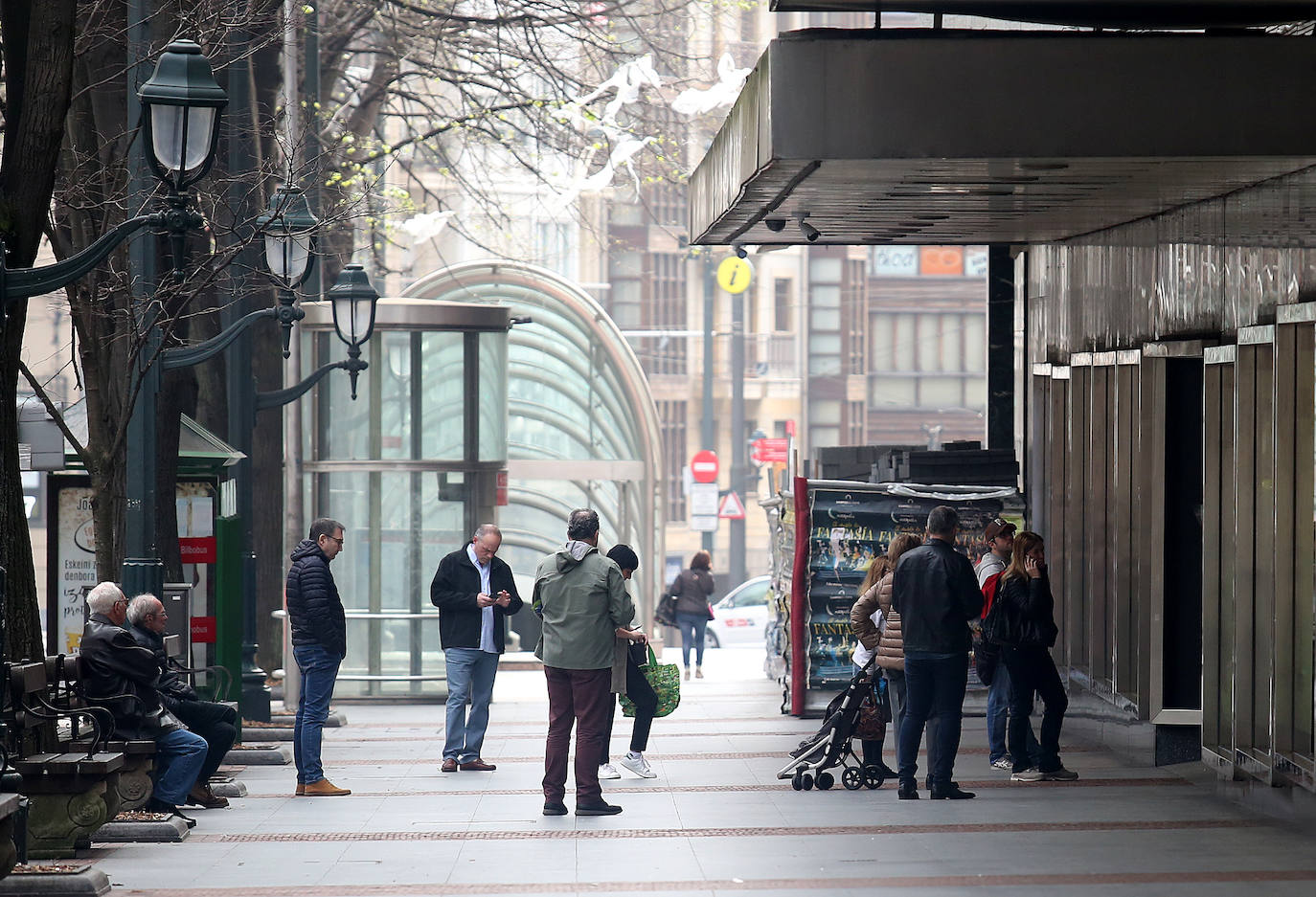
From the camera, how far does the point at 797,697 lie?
51.2 feet

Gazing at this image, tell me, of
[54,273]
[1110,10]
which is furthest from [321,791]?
[1110,10]

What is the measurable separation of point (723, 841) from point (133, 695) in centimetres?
304

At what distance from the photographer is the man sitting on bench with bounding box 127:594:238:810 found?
34.0 feet

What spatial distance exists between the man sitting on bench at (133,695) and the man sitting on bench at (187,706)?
0.15m

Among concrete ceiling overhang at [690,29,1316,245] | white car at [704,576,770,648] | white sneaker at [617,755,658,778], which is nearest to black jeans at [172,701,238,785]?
white sneaker at [617,755,658,778]

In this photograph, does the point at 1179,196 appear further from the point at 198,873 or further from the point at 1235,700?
the point at 198,873

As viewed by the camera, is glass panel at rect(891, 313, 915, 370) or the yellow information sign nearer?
the yellow information sign

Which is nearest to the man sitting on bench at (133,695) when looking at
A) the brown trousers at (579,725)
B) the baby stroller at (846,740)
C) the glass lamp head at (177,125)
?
the brown trousers at (579,725)

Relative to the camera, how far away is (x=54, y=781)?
888 cm

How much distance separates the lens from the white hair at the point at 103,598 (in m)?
9.82

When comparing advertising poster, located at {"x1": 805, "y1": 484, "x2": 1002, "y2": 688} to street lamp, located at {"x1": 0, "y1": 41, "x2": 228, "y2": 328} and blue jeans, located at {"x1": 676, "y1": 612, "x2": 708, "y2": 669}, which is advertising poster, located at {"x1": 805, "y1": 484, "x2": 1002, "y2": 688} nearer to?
street lamp, located at {"x1": 0, "y1": 41, "x2": 228, "y2": 328}

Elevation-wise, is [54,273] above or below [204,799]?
above

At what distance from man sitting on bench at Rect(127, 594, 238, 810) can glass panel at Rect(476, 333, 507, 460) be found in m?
8.23

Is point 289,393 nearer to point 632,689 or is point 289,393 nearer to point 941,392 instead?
point 632,689
